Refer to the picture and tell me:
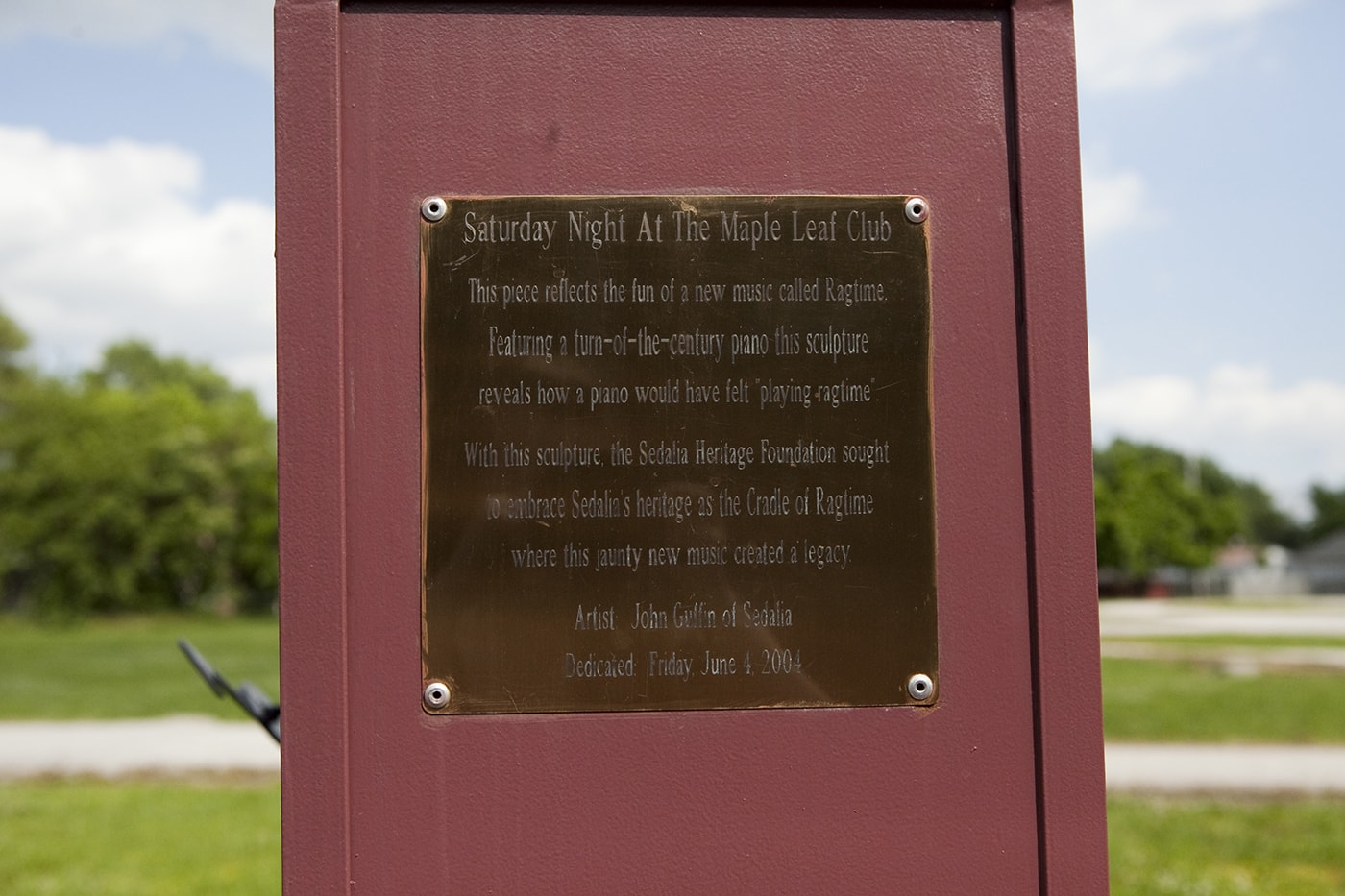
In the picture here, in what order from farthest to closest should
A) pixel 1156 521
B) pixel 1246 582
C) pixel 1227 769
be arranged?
pixel 1246 582, pixel 1156 521, pixel 1227 769

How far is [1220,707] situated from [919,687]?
11346mm

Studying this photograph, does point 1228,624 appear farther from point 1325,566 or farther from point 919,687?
point 1325,566

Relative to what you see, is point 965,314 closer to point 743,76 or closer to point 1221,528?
point 743,76

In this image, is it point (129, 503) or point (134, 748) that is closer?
point (134, 748)

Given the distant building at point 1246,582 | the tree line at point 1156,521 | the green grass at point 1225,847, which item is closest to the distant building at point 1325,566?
the distant building at point 1246,582

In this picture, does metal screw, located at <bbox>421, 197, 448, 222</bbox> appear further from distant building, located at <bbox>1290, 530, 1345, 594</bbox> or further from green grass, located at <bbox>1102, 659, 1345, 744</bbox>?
distant building, located at <bbox>1290, 530, 1345, 594</bbox>

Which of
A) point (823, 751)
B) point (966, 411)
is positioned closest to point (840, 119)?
point (966, 411)

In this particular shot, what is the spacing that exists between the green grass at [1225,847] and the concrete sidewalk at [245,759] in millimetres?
586

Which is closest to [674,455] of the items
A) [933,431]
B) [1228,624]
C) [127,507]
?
[933,431]

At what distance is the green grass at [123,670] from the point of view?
516 inches

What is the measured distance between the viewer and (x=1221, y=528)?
208 ft

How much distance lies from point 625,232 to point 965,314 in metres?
0.64

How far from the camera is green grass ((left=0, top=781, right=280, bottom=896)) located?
5.91 m

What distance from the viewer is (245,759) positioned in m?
9.64
